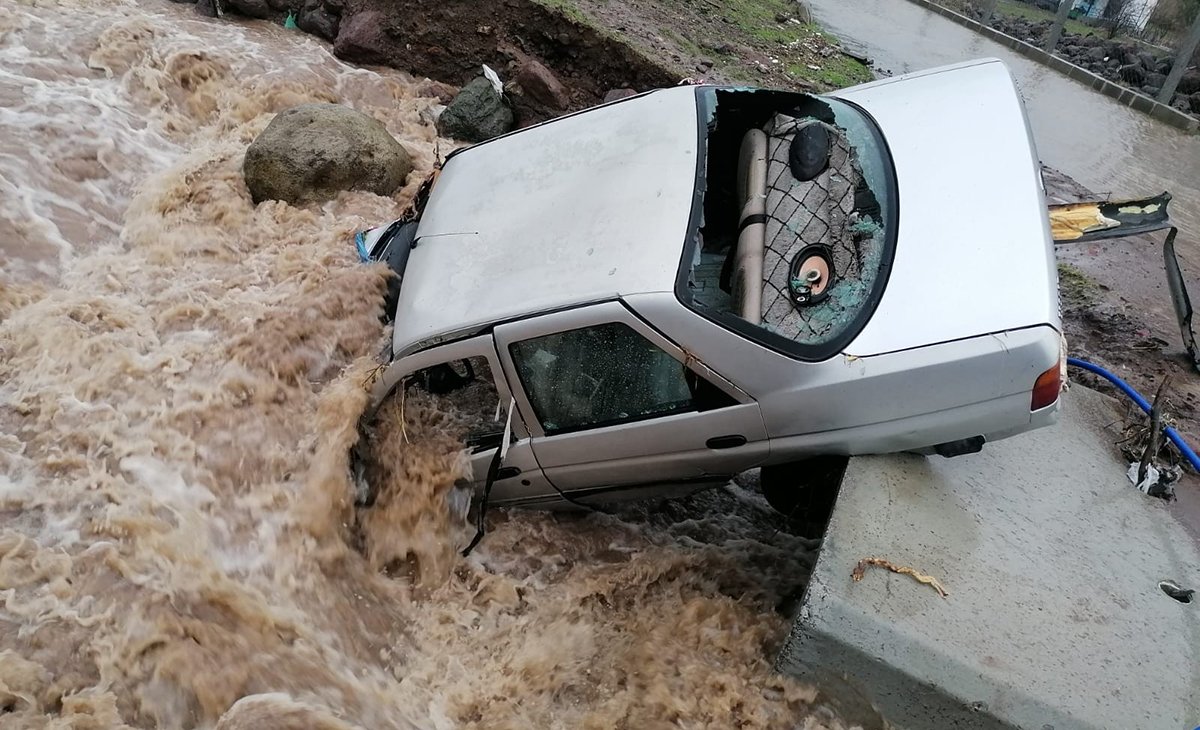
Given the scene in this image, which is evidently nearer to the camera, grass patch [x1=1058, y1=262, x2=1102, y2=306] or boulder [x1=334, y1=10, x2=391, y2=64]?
grass patch [x1=1058, y1=262, x2=1102, y2=306]

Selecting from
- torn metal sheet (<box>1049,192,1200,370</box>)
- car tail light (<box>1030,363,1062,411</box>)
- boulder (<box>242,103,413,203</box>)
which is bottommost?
boulder (<box>242,103,413,203</box>)

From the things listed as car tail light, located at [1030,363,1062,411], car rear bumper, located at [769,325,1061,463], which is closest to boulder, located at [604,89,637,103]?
car rear bumper, located at [769,325,1061,463]

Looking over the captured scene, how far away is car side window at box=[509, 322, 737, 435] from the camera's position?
3.29m

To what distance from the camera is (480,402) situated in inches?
156

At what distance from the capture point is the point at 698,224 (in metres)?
Answer: 3.33

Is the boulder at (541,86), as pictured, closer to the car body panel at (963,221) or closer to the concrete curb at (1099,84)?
the car body panel at (963,221)

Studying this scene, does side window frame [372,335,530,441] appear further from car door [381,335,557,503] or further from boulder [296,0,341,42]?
boulder [296,0,341,42]

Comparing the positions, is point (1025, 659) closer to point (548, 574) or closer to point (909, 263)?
point (909, 263)

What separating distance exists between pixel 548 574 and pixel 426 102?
6.33m

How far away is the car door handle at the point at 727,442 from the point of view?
3.36m

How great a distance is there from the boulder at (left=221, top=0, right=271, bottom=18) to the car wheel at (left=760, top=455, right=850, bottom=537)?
29.5 feet

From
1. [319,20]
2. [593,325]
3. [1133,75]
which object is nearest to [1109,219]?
[593,325]

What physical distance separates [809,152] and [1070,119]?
1153 centimetres

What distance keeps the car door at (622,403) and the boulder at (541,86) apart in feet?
18.1
